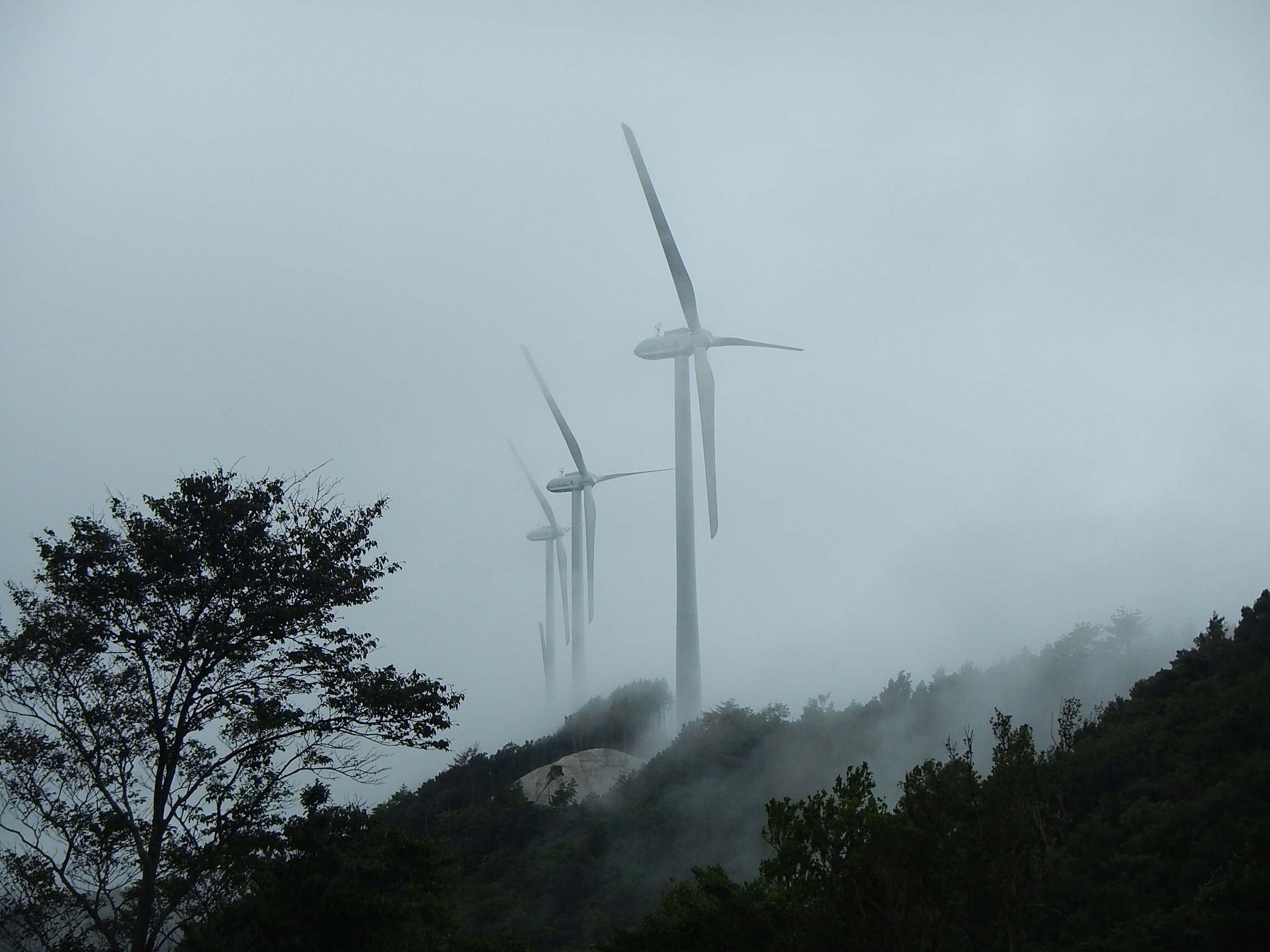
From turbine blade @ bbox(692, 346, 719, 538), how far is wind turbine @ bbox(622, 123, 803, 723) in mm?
37

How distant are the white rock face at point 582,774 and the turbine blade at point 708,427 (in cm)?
2916

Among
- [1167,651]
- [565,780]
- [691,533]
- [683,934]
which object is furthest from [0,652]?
[1167,651]

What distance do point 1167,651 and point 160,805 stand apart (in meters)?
83.2

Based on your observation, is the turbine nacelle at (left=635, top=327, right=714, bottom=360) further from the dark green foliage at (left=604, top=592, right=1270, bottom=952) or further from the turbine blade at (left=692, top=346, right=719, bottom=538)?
the dark green foliage at (left=604, top=592, right=1270, bottom=952)

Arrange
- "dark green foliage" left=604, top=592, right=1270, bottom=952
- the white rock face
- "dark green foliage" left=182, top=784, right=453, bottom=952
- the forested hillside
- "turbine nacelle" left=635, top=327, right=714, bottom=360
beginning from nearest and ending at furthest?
"dark green foliage" left=182, top=784, right=453, bottom=952 → "dark green foliage" left=604, top=592, right=1270, bottom=952 → the forested hillside → "turbine nacelle" left=635, top=327, right=714, bottom=360 → the white rock face

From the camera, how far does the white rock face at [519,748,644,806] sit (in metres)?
87.2

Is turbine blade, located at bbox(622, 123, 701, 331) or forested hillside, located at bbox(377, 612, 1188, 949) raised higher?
turbine blade, located at bbox(622, 123, 701, 331)

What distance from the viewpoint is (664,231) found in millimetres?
67375

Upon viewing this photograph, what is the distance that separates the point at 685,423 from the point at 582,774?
34882 mm

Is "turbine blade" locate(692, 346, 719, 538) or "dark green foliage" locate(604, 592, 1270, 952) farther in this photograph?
"turbine blade" locate(692, 346, 719, 538)

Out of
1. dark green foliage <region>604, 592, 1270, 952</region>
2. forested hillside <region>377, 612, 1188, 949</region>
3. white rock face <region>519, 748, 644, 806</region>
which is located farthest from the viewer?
white rock face <region>519, 748, 644, 806</region>

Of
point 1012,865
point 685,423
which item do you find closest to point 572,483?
point 685,423

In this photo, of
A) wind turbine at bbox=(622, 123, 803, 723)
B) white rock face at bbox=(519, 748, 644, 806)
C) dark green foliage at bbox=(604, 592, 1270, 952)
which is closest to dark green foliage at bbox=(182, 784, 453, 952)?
dark green foliage at bbox=(604, 592, 1270, 952)

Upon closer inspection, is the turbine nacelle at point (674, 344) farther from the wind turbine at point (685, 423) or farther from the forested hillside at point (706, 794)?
the forested hillside at point (706, 794)
